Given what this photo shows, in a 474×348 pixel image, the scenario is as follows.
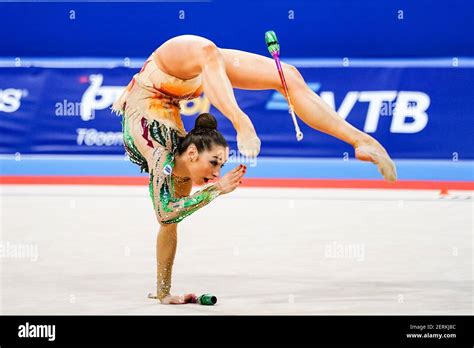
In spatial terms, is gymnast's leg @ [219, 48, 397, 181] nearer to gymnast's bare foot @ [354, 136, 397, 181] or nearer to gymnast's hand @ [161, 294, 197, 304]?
gymnast's bare foot @ [354, 136, 397, 181]

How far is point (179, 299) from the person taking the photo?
523 cm

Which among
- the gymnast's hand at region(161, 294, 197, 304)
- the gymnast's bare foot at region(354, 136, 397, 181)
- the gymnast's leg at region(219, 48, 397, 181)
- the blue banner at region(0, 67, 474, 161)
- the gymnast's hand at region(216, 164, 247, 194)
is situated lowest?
the gymnast's hand at region(161, 294, 197, 304)

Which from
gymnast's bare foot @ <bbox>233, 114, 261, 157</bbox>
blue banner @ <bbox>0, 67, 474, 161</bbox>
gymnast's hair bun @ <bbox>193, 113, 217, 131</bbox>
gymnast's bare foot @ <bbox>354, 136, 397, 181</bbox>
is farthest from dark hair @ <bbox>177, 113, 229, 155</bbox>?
blue banner @ <bbox>0, 67, 474, 161</bbox>

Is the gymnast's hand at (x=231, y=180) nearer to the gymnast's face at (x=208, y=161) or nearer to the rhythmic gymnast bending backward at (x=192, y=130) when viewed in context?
the rhythmic gymnast bending backward at (x=192, y=130)

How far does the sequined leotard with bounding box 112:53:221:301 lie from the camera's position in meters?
5.03

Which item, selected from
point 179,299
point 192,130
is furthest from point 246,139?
point 179,299

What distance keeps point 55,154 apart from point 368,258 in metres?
6.07

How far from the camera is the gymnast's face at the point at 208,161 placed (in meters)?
4.97

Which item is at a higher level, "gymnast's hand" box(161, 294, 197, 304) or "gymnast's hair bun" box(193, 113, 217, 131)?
"gymnast's hair bun" box(193, 113, 217, 131)

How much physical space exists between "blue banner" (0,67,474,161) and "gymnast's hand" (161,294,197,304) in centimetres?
638

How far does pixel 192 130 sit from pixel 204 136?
0.15 m

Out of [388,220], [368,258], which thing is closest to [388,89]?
[388,220]

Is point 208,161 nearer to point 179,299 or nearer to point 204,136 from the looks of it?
point 204,136

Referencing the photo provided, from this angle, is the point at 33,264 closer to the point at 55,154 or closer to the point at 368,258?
the point at 368,258
